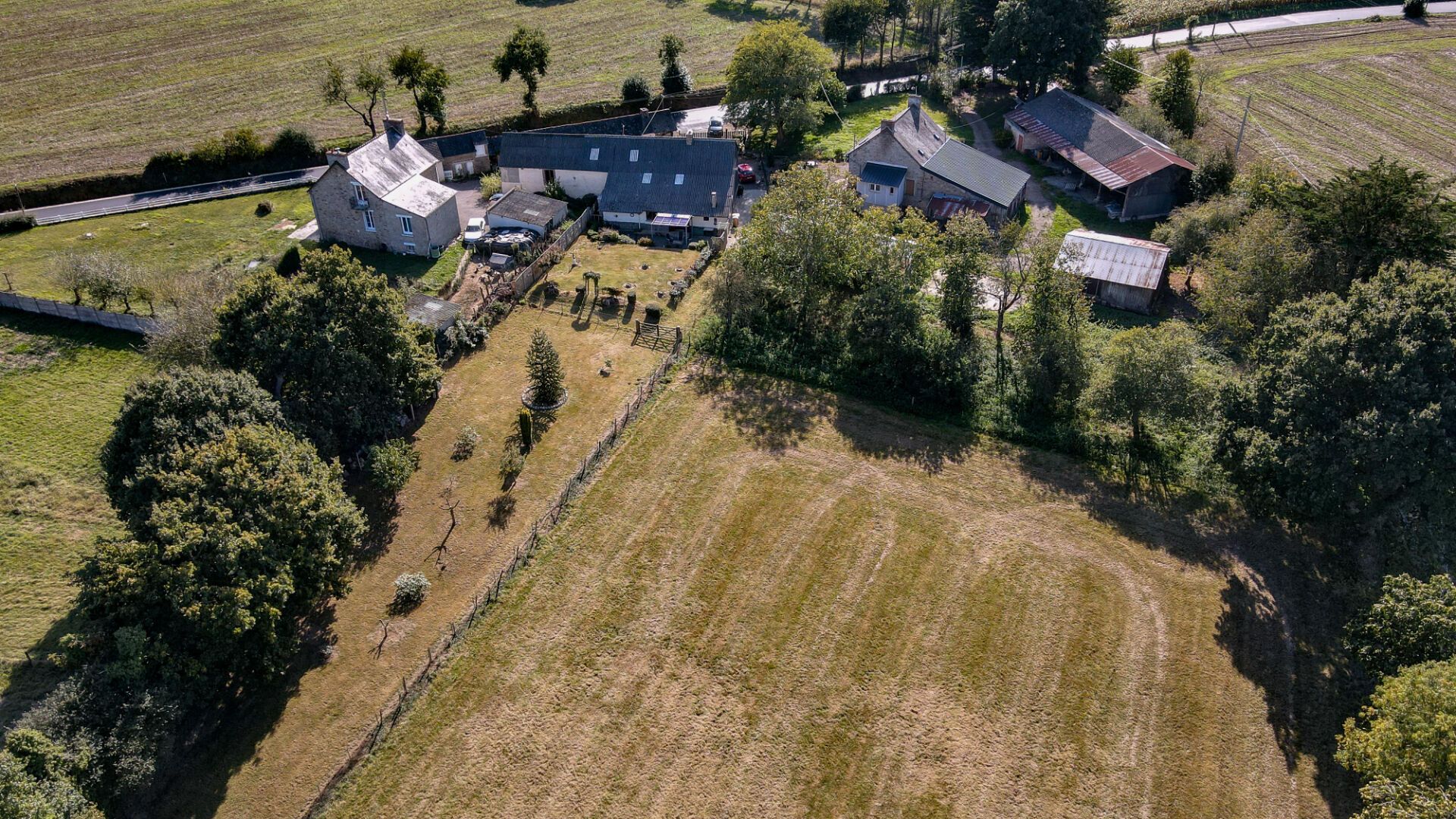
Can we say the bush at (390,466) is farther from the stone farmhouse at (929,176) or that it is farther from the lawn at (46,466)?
the stone farmhouse at (929,176)

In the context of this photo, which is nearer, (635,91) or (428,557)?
(428,557)

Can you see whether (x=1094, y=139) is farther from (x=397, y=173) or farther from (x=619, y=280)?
(x=397, y=173)

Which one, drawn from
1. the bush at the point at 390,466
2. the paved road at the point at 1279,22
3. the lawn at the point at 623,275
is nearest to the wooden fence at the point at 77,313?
the bush at the point at 390,466

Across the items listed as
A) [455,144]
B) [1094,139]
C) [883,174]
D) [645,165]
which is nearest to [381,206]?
[455,144]

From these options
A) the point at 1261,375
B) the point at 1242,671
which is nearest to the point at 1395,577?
the point at 1242,671

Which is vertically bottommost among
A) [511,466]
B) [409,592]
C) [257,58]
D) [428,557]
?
[428,557]

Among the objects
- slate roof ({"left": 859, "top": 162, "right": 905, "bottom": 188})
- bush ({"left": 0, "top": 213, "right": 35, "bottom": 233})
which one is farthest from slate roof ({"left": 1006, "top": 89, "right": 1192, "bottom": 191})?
bush ({"left": 0, "top": 213, "right": 35, "bottom": 233})
